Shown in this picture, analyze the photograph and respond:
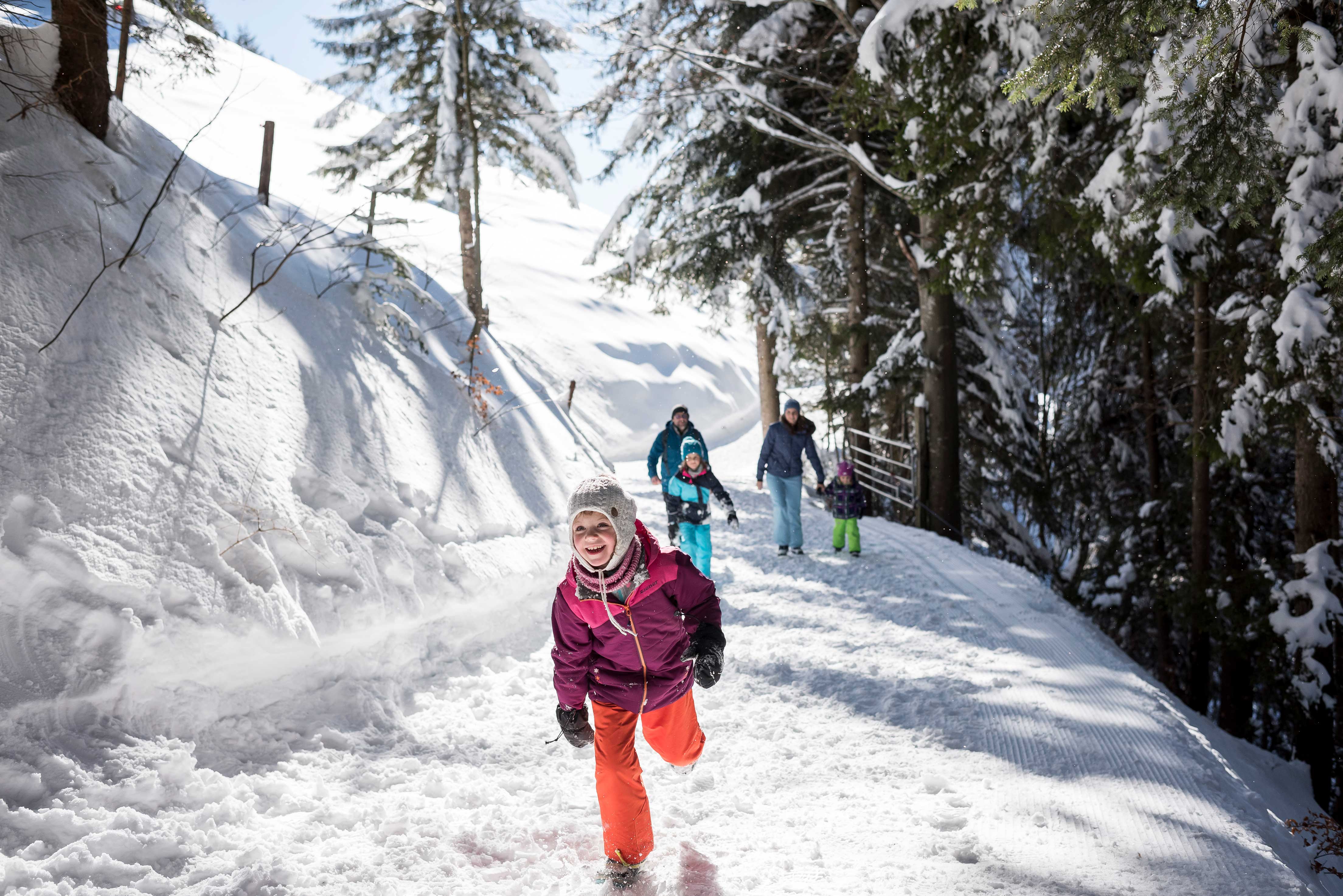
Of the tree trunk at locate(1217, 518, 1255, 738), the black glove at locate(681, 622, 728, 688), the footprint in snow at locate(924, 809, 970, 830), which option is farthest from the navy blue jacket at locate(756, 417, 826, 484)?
the black glove at locate(681, 622, 728, 688)

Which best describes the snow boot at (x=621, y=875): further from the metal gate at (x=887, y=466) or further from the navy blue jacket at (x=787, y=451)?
the metal gate at (x=887, y=466)

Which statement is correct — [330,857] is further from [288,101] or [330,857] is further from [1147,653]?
[288,101]

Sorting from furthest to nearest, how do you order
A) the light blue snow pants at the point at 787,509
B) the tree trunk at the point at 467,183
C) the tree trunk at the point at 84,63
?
1. the tree trunk at the point at 467,183
2. the light blue snow pants at the point at 787,509
3. the tree trunk at the point at 84,63

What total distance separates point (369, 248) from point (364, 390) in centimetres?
196

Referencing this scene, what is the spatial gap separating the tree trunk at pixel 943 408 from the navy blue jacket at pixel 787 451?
3.44 meters

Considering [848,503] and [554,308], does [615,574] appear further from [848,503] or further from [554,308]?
A: [554,308]

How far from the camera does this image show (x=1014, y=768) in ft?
12.1

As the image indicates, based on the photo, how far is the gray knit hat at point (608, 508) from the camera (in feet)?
9.30

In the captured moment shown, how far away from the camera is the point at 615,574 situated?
113 inches

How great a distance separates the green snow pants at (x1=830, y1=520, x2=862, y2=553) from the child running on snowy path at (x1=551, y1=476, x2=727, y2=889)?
5.70 m

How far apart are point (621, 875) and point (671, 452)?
202 inches

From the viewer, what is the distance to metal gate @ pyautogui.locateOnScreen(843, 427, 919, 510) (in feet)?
41.9

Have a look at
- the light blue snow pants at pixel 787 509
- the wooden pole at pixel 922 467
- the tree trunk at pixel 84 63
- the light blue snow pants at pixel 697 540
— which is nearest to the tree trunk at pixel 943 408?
the wooden pole at pixel 922 467

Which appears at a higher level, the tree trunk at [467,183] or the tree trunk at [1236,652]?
the tree trunk at [467,183]
